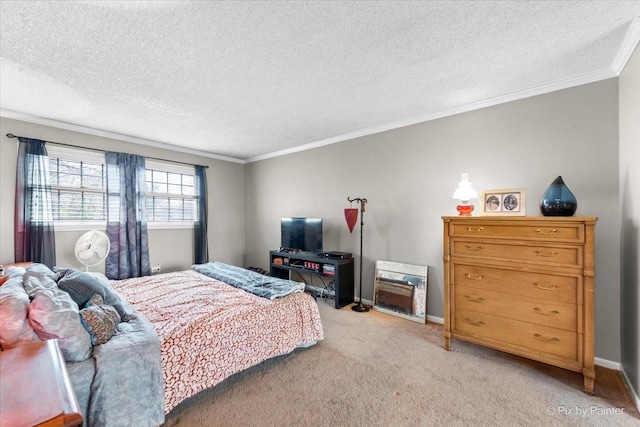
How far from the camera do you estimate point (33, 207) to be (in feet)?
10.8

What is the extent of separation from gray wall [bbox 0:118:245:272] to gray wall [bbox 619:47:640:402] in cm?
520

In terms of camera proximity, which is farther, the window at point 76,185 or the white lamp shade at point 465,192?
the window at point 76,185

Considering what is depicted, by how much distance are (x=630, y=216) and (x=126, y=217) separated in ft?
17.6

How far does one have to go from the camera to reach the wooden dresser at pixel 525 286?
1.93 m

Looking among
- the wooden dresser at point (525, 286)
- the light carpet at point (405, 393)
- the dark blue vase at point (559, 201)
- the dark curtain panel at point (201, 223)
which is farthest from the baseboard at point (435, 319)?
the dark curtain panel at point (201, 223)

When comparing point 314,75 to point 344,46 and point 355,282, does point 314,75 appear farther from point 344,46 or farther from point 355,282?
point 355,282

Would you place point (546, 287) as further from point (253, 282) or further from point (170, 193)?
point (170, 193)

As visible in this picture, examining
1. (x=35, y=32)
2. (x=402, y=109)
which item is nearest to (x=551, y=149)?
(x=402, y=109)

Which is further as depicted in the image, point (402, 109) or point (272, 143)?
point (272, 143)

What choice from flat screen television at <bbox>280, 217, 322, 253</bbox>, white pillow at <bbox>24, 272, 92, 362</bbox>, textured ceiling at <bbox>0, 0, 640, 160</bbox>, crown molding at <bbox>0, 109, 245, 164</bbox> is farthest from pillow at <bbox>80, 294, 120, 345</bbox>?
crown molding at <bbox>0, 109, 245, 164</bbox>

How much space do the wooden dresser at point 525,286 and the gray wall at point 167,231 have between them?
4.07 meters

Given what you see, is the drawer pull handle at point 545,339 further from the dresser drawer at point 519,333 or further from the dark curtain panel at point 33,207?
the dark curtain panel at point 33,207

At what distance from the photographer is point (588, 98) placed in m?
2.35

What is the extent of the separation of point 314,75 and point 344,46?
17.9 inches
